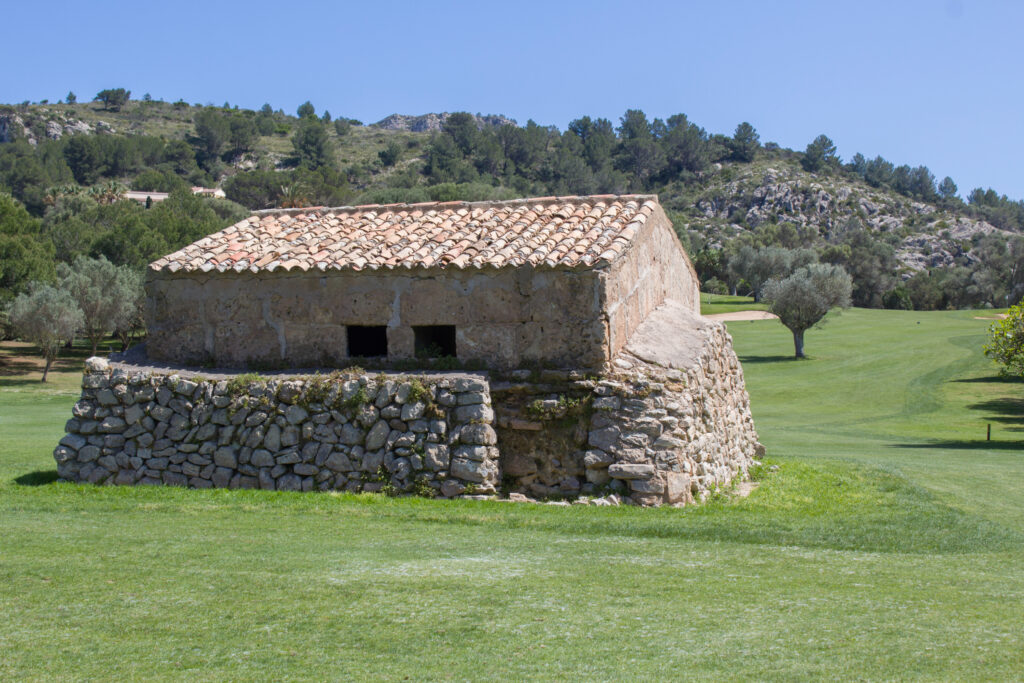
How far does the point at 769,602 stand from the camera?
7.25m

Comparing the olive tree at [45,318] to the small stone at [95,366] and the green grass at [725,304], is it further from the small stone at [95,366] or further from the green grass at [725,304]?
the green grass at [725,304]

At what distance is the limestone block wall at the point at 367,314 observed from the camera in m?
12.2

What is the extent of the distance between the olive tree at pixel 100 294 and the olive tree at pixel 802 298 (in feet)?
107

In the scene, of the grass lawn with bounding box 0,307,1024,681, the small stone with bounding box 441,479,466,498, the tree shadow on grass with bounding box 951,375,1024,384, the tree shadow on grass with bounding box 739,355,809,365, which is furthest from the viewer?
the tree shadow on grass with bounding box 739,355,809,365

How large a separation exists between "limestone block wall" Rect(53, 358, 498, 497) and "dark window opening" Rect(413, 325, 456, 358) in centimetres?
119

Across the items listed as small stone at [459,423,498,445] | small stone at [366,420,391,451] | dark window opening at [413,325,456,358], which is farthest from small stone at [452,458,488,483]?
dark window opening at [413,325,456,358]

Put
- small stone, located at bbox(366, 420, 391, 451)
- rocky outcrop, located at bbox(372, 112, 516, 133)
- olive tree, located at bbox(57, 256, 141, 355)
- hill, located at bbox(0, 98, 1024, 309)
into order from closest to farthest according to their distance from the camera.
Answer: small stone, located at bbox(366, 420, 391, 451)
olive tree, located at bbox(57, 256, 141, 355)
hill, located at bbox(0, 98, 1024, 309)
rocky outcrop, located at bbox(372, 112, 516, 133)

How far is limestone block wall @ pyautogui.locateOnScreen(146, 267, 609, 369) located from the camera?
1223cm

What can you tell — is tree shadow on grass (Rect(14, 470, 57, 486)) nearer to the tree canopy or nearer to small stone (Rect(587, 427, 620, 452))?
small stone (Rect(587, 427, 620, 452))

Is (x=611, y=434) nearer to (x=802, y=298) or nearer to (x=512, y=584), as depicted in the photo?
(x=512, y=584)

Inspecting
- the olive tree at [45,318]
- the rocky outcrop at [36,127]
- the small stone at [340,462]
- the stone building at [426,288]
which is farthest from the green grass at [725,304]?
the rocky outcrop at [36,127]

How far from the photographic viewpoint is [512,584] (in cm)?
772

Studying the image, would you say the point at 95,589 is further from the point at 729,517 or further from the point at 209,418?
the point at 729,517

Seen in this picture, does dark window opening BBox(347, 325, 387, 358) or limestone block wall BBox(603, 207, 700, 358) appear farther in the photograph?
dark window opening BBox(347, 325, 387, 358)
